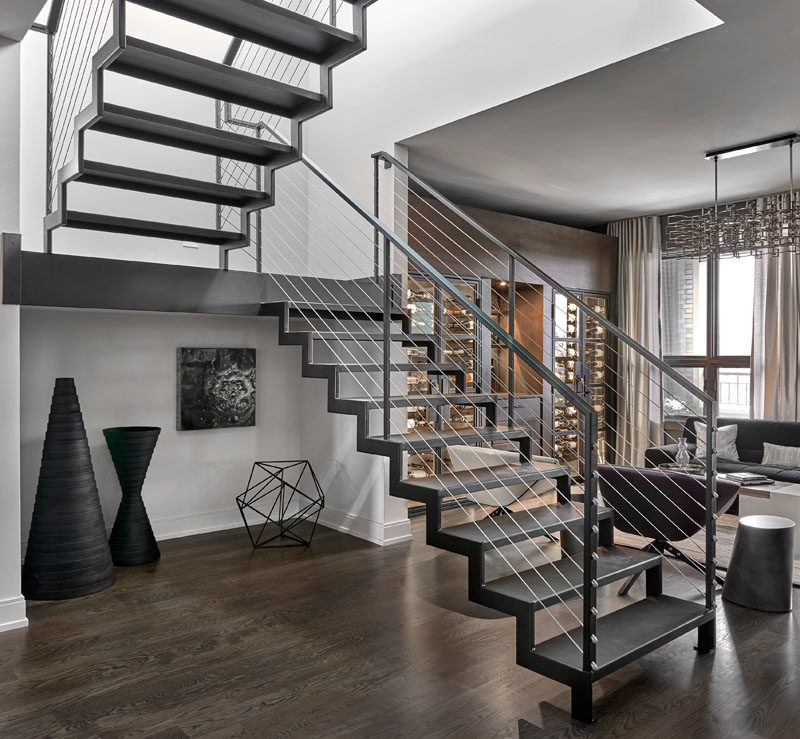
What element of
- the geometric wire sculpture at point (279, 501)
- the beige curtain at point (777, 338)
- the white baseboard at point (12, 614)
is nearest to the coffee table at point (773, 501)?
the beige curtain at point (777, 338)

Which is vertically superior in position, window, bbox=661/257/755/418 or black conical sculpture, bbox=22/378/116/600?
window, bbox=661/257/755/418

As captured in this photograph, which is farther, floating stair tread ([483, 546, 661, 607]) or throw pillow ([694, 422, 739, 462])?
throw pillow ([694, 422, 739, 462])

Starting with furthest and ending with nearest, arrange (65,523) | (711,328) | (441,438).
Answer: (711,328) → (65,523) → (441,438)

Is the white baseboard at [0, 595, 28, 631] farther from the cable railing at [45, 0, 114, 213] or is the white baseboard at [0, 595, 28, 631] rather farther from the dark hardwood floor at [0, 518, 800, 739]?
the cable railing at [45, 0, 114, 213]

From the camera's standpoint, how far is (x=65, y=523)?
3.73m

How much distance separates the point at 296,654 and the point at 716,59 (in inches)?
135

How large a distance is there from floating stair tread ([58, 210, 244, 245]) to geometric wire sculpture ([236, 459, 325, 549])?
5.61 ft

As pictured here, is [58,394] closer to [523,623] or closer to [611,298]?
[523,623]

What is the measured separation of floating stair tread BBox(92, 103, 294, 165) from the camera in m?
3.01

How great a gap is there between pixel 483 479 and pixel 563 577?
57cm

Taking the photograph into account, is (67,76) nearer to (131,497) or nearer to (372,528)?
(131,497)

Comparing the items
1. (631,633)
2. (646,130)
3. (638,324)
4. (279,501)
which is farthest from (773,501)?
(279,501)

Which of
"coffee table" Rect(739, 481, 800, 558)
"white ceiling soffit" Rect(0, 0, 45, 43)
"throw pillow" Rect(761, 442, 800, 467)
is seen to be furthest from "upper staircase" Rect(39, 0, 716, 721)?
"throw pillow" Rect(761, 442, 800, 467)

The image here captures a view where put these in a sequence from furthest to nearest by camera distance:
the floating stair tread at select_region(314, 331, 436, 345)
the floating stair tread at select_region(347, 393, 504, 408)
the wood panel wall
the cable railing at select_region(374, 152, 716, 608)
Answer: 1. the wood panel wall
2. the floating stair tread at select_region(314, 331, 436, 345)
3. the floating stair tread at select_region(347, 393, 504, 408)
4. the cable railing at select_region(374, 152, 716, 608)
